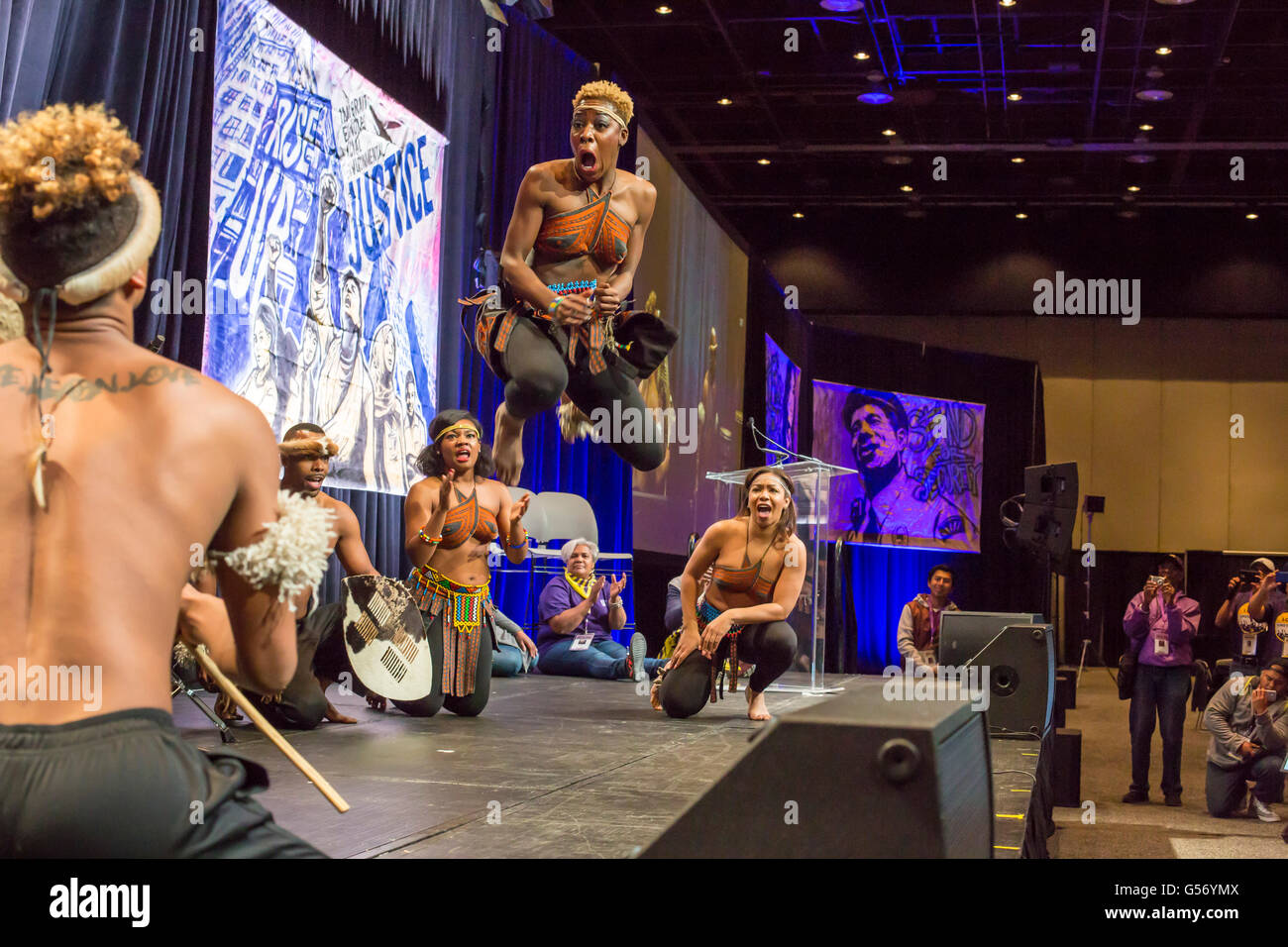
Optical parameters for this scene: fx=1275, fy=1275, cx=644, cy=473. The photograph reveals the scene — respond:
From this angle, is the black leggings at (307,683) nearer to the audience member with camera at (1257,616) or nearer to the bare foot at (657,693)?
the bare foot at (657,693)

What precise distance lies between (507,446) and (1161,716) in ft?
18.5

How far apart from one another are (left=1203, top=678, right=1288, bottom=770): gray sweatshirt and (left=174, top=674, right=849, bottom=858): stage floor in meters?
3.30

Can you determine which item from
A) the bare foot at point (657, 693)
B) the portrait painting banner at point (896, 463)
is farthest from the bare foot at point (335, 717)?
the portrait painting banner at point (896, 463)

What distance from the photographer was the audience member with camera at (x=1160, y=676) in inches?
305

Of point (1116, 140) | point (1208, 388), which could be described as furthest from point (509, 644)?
point (1208, 388)

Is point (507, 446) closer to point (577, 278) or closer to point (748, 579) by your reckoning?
point (577, 278)

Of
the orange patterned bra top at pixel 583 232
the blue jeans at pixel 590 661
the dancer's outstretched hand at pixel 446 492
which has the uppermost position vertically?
the orange patterned bra top at pixel 583 232

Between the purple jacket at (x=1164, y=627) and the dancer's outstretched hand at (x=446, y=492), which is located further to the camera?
the purple jacket at (x=1164, y=627)

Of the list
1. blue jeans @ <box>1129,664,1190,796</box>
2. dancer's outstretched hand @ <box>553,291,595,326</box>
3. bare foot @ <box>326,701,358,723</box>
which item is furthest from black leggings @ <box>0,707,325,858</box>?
blue jeans @ <box>1129,664,1190,796</box>

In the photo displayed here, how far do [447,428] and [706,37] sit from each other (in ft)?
23.1

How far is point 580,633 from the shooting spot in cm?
814

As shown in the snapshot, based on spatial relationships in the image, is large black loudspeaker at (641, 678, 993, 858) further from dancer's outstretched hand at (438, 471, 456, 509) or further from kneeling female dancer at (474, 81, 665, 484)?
dancer's outstretched hand at (438, 471, 456, 509)

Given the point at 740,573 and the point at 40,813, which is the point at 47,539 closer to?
the point at 40,813

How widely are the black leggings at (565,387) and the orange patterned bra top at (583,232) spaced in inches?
9.9
